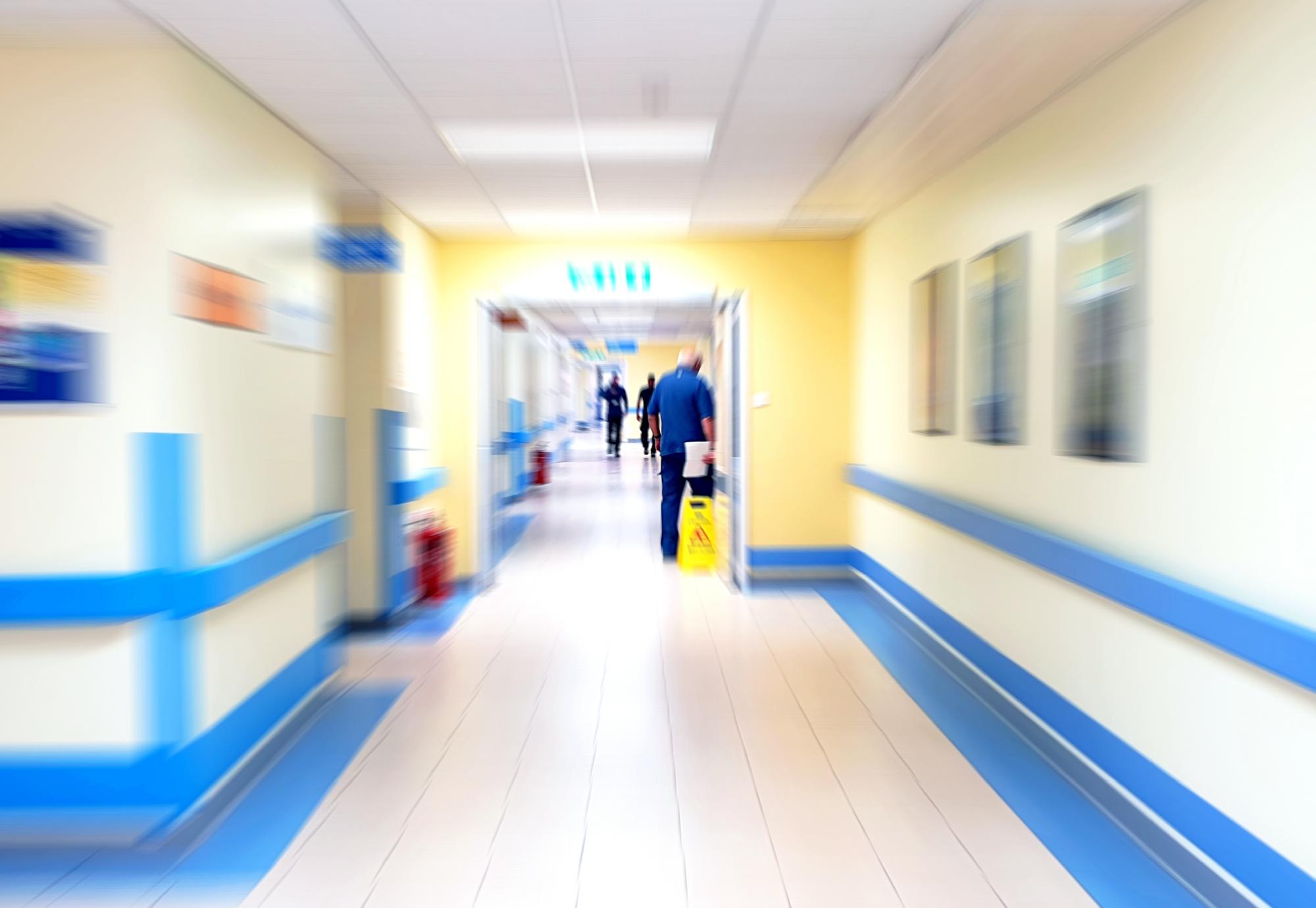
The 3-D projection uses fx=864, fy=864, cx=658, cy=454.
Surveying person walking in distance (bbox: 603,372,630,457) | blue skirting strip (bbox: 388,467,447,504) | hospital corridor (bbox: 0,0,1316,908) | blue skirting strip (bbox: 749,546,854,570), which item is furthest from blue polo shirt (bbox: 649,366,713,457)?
person walking in distance (bbox: 603,372,630,457)

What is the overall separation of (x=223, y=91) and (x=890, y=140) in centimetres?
294

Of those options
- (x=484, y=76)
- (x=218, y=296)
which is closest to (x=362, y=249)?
(x=218, y=296)

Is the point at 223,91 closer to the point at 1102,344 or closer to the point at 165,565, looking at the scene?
the point at 165,565

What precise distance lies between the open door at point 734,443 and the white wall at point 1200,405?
104 inches

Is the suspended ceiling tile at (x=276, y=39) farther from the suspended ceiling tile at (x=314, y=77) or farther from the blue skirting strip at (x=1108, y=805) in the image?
the blue skirting strip at (x=1108, y=805)

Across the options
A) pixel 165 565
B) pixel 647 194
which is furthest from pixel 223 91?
pixel 647 194

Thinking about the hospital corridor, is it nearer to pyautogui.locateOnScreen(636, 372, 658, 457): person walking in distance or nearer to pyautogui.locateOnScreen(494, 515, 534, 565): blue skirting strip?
pyautogui.locateOnScreen(494, 515, 534, 565): blue skirting strip

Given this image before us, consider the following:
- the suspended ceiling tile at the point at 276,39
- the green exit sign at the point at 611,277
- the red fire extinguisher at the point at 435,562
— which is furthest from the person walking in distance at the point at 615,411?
the suspended ceiling tile at the point at 276,39

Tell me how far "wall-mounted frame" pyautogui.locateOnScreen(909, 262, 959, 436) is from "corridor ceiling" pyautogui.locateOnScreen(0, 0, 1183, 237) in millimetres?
609

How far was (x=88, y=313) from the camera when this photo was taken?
286 centimetres

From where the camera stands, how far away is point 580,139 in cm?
417

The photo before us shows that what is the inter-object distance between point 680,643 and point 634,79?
10.4ft

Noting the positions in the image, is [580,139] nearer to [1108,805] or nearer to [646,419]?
[1108,805]

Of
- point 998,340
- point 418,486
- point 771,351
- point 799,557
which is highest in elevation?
point 771,351
